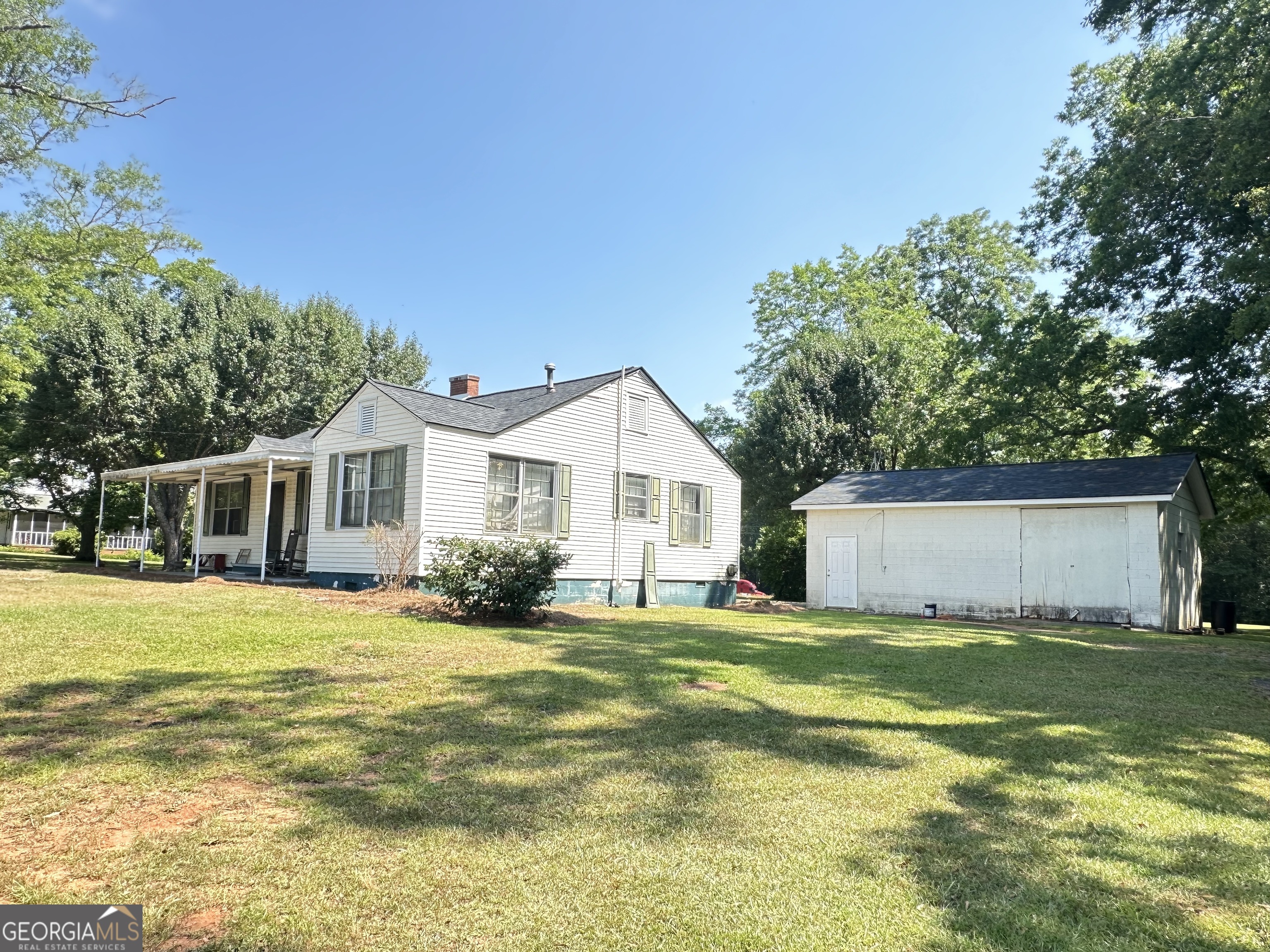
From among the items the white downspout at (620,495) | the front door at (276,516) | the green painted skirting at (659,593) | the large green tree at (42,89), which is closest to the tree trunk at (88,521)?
the front door at (276,516)

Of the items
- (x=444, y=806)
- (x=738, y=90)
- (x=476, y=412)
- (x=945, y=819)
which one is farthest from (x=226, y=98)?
(x=945, y=819)

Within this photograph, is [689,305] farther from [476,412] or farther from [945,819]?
[945,819]

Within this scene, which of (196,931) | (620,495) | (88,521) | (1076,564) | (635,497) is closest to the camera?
(196,931)

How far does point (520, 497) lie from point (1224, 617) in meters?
16.4

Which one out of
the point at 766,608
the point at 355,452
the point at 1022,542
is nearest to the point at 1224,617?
the point at 1022,542

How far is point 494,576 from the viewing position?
33.8ft

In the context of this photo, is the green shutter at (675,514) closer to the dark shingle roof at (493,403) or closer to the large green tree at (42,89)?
the dark shingle roof at (493,403)

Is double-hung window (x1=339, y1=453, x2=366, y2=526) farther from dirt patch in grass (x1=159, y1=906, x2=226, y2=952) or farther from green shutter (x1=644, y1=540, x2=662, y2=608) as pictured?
dirt patch in grass (x1=159, y1=906, x2=226, y2=952)

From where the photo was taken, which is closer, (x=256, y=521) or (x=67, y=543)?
(x=256, y=521)

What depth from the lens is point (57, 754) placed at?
3.98m

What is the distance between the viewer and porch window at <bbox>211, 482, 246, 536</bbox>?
19922 millimetres

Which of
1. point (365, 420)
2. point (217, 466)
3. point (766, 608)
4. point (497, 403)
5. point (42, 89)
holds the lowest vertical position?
point (766, 608)

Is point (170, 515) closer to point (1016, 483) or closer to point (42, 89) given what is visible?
point (42, 89)

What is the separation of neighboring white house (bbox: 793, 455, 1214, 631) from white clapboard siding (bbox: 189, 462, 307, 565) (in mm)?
13313
